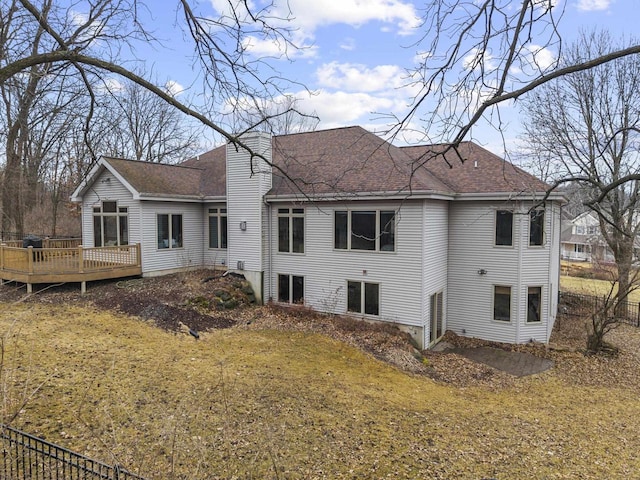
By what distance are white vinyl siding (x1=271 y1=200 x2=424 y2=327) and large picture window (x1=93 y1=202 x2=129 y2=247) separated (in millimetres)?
5857

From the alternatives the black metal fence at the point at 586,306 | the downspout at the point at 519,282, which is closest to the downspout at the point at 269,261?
the downspout at the point at 519,282

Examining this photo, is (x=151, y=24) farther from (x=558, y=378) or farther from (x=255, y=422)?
(x=558, y=378)

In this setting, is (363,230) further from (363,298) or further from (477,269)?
(477,269)

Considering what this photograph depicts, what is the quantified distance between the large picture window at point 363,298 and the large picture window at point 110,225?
348 inches

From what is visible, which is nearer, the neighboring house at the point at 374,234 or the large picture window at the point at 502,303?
the neighboring house at the point at 374,234

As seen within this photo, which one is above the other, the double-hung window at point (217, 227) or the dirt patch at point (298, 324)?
the double-hung window at point (217, 227)

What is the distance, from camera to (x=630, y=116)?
1805 cm

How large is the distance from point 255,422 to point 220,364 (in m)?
2.65

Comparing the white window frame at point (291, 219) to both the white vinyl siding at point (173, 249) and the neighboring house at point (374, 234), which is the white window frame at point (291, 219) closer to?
the neighboring house at point (374, 234)

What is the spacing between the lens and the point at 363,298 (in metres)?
13.3

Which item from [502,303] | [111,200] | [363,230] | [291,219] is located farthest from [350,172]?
[111,200]

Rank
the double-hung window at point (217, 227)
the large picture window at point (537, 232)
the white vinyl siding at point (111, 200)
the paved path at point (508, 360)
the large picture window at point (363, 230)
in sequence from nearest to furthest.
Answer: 1. the paved path at point (508, 360)
2. the large picture window at point (363, 230)
3. the large picture window at point (537, 232)
4. the white vinyl siding at point (111, 200)
5. the double-hung window at point (217, 227)

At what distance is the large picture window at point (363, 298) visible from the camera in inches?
515

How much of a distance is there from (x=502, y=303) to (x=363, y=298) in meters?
4.78
